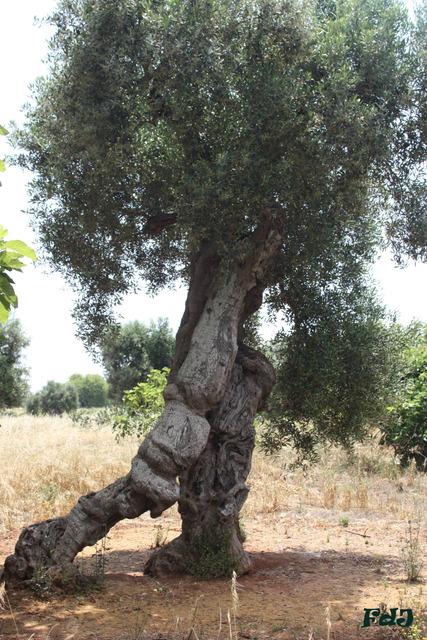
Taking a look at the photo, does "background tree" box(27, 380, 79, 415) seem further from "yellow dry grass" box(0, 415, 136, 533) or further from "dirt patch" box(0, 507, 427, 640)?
"dirt patch" box(0, 507, 427, 640)

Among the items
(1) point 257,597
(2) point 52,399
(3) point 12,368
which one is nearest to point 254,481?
(1) point 257,597

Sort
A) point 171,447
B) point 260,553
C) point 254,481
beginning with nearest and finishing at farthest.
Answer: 1. point 171,447
2. point 260,553
3. point 254,481

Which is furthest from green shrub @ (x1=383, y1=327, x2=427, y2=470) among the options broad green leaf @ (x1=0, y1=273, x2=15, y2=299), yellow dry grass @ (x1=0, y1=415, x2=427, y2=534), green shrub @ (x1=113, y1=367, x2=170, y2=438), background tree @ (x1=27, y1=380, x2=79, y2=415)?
background tree @ (x1=27, y1=380, x2=79, y2=415)

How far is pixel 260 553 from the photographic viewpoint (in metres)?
10.9

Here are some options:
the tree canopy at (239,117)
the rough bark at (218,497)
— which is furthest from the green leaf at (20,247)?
the rough bark at (218,497)

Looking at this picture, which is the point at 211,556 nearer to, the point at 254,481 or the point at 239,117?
the point at 239,117

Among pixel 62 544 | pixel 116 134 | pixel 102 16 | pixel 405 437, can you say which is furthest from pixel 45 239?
pixel 405 437

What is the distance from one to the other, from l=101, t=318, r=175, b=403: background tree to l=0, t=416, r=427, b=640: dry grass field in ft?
72.2

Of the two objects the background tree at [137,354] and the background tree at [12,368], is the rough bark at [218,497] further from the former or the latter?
the background tree at [137,354]

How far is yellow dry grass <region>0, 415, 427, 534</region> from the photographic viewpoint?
13891mm

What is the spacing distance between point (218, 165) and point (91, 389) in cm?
11269

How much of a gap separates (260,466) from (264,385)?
789cm

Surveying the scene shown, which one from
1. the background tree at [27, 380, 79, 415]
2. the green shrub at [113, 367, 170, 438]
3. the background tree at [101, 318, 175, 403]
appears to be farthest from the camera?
the background tree at [27, 380, 79, 415]

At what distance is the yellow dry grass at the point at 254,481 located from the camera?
1389cm
